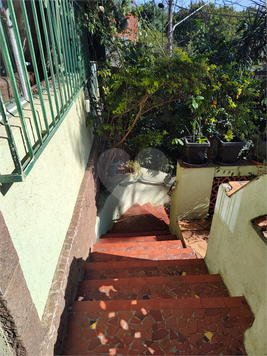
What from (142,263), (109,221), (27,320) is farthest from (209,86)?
(27,320)

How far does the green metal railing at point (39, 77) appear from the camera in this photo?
47.8 inches

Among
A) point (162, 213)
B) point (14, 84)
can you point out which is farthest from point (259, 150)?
point (14, 84)

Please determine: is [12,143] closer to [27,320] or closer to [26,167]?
[26,167]

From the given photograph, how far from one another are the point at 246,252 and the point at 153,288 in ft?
3.74

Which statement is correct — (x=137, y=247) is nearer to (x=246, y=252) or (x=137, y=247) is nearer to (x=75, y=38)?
(x=246, y=252)

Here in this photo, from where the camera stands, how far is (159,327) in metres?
2.06

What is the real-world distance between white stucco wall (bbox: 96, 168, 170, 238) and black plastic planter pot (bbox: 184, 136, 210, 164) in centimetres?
208

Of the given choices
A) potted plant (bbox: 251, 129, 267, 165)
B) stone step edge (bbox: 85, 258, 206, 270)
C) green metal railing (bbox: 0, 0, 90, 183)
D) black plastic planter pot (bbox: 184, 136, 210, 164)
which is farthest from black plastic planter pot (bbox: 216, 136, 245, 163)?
green metal railing (bbox: 0, 0, 90, 183)

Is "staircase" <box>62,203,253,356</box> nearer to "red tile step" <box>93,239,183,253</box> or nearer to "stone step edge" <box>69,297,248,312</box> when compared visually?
"stone step edge" <box>69,297,248,312</box>

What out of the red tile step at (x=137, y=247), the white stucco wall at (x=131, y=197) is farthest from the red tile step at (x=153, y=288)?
the white stucco wall at (x=131, y=197)

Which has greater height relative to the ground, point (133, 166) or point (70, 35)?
point (70, 35)

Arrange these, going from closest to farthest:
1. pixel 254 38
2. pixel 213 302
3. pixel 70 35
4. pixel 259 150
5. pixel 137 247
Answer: pixel 213 302 < pixel 70 35 < pixel 137 247 < pixel 259 150 < pixel 254 38

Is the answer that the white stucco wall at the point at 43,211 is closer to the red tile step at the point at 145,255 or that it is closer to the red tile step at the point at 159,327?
the red tile step at the point at 159,327

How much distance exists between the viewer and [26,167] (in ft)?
4.44
